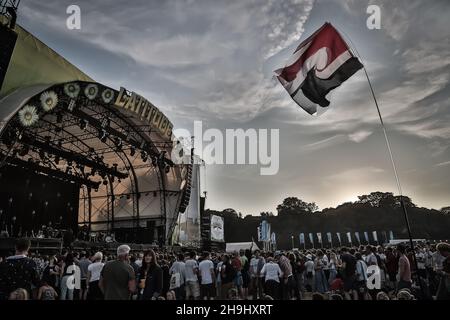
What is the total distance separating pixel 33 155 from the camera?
2367cm

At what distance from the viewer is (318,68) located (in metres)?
7.25

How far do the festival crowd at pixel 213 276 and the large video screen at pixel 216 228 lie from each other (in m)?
23.4

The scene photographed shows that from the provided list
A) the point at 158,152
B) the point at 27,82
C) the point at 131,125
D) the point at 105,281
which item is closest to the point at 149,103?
the point at 131,125

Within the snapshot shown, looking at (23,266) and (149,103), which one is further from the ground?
(149,103)

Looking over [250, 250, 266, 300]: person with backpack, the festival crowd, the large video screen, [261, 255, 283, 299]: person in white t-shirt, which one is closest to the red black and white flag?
the festival crowd

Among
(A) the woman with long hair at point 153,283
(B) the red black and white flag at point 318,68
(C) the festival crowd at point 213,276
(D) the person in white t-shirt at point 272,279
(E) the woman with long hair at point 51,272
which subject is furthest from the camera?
(D) the person in white t-shirt at point 272,279

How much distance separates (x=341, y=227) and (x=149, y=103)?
2233 inches

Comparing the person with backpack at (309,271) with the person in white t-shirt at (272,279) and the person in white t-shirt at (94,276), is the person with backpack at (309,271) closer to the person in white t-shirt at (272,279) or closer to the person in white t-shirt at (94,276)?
the person in white t-shirt at (272,279)

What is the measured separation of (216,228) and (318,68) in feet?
104

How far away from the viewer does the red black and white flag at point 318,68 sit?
6.59 meters

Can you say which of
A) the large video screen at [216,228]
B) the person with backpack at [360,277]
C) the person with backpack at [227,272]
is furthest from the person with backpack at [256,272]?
the large video screen at [216,228]

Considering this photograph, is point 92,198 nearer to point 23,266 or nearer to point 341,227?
point 23,266

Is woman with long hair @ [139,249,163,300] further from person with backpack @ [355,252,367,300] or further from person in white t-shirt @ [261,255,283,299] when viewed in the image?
person with backpack @ [355,252,367,300]

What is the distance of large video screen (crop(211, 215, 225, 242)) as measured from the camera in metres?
36.0
